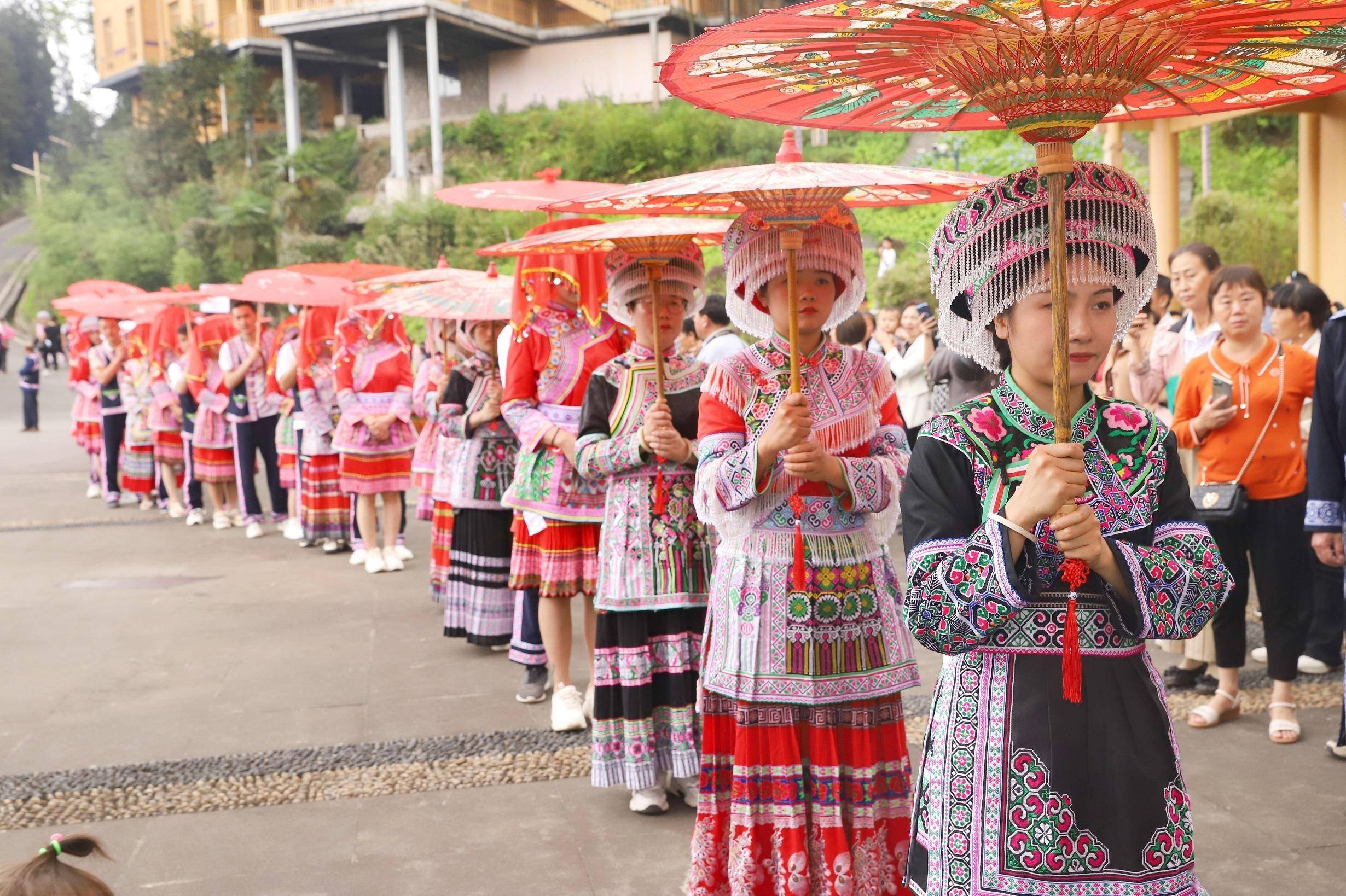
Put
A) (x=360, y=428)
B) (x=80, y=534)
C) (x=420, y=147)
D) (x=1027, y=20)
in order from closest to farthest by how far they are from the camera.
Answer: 1. (x=1027, y=20)
2. (x=360, y=428)
3. (x=80, y=534)
4. (x=420, y=147)

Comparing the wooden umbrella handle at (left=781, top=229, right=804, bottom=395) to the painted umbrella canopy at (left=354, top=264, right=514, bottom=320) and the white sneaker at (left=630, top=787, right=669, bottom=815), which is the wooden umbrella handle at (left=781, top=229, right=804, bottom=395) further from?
the painted umbrella canopy at (left=354, top=264, right=514, bottom=320)

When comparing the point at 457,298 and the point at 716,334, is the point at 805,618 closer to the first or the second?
the point at 457,298

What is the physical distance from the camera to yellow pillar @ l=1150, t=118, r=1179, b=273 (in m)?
14.1

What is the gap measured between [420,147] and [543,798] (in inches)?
1456

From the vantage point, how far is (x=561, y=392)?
525 centimetres

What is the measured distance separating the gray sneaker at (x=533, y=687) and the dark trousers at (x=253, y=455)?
641cm

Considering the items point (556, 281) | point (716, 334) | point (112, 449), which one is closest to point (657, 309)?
point (556, 281)

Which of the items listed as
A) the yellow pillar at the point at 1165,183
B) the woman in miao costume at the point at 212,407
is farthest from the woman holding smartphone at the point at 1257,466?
the yellow pillar at the point at 1165,183

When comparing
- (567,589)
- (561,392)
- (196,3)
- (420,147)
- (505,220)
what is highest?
(196,3)

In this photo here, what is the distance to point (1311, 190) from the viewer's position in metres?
12.7

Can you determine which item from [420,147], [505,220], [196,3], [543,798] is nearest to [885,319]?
[543,798]

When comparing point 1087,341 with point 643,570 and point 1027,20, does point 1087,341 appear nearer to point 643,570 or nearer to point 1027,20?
point 1027,20

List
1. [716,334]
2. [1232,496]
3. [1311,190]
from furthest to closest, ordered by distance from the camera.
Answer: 1. [1311,190]
2. [716,334]
3. [1232,496]

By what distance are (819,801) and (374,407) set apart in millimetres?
6688
